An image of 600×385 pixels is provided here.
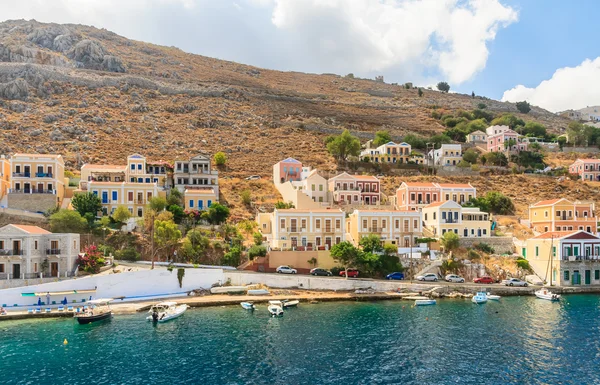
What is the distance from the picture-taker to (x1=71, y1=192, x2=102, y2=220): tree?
2440 inches

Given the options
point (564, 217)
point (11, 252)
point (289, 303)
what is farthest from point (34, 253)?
point (564, 217)

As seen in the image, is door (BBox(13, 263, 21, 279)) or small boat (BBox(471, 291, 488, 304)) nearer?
door (BBox(13, 263, 21, 279))

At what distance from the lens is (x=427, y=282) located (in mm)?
57438

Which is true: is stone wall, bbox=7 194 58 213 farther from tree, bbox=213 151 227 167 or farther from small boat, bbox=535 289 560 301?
small boat, bbox=535 289 560 301

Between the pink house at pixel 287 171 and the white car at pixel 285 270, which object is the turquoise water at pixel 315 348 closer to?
the white car at pixel 285 270

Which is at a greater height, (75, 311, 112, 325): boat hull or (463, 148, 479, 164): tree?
(463, 148, 479, 164): tree

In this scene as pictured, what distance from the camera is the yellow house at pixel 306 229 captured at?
201ft

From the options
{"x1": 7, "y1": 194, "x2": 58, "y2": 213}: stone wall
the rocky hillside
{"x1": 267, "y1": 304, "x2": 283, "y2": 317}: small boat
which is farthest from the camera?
the rocky hillside

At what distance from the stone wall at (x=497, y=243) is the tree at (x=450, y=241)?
2055mm

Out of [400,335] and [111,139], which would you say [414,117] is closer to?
[111,139]

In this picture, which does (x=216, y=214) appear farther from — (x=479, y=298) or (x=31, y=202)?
(x=479, y=298)

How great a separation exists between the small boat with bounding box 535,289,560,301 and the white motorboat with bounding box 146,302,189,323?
1528 inches

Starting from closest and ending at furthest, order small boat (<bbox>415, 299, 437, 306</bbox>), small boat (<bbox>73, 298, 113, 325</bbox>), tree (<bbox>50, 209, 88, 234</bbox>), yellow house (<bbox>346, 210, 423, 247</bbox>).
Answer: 1. small boat (<bbox>73, 298, 113, 325</bbox>)
2. small boat (<bbox>415, 299, 437, 306</bbox>)
3. tree (<bbox>50, 209, 88, 234</bbox>)
4. yellow house (<bbox>346, 210, 423, 247</bbox>)

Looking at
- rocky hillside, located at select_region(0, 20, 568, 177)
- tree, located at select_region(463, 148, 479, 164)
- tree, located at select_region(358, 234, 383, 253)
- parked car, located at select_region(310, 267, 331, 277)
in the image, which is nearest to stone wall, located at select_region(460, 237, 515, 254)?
tree, located at select_region(358, 234, 383, 253)
